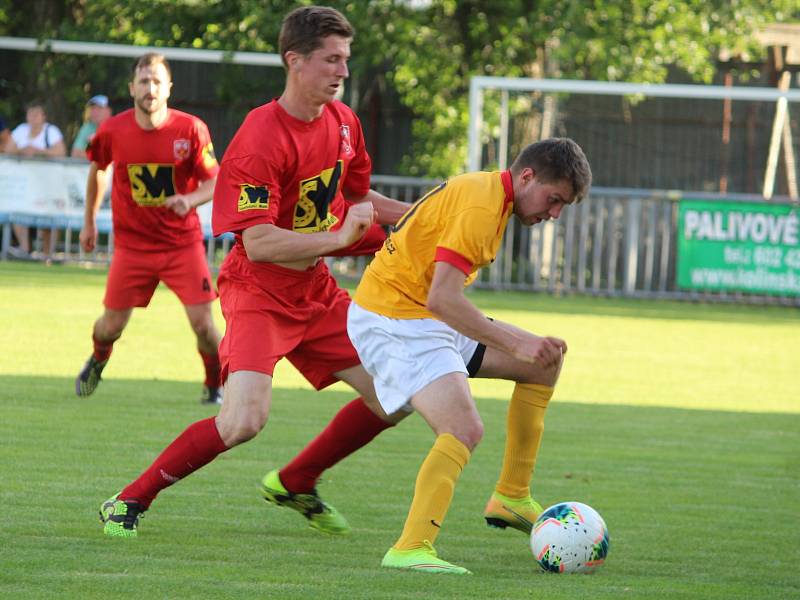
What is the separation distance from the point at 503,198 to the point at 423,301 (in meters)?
0.59

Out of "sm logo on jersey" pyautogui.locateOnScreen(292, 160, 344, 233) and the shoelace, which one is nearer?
the shoelace

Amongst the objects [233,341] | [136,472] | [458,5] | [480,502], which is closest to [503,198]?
[233,341]

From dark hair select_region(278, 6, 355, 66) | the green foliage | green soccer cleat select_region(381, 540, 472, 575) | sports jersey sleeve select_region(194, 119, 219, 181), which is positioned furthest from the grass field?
the green foliage

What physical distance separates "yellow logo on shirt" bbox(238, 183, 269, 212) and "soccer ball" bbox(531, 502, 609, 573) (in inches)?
63.4

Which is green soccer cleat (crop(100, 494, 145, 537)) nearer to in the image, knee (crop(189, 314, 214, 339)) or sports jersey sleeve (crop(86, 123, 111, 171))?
Answer: knee (crop(189, 314, 214, 339))

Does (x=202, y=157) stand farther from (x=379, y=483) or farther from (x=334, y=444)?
(x=334, y=444)

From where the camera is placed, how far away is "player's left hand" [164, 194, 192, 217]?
28.7 ft

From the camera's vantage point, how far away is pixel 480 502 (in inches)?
274

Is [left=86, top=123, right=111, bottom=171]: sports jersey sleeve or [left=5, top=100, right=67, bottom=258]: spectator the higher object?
[left=86, top=123, right=111, bottom=171]: sports jersey sleeve

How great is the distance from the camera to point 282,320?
6.01 m

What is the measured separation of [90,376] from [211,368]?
0.75 metres

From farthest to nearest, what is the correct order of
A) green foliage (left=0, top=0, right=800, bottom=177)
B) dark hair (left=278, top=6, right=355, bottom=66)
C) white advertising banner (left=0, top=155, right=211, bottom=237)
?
green foliage (left=0, top=0, right=800, bottom=177)
white advertising banner (left=0, top=155, right=211, bottom=237)
dark hair (left=278, top=6, right=355, bottom=66)

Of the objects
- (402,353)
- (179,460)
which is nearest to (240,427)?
(179,460)

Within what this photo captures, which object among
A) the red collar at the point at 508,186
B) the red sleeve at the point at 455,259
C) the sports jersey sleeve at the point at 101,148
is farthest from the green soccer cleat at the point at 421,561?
the sports jersey sleeve at the point at 101,148
